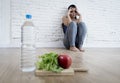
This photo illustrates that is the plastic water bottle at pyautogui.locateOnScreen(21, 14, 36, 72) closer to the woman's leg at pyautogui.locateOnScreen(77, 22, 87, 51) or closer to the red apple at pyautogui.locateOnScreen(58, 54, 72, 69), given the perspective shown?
the red apple at pyautogui.locateOnScreen(58, 54, 72, 69)

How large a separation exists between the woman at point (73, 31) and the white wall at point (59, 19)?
0.71 feet

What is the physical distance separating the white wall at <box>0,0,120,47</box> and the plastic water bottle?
2.23m

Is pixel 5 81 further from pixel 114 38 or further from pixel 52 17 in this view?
pixel 114 38

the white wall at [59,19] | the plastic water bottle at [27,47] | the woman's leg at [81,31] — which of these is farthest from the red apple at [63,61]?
the white wall at [59,19]

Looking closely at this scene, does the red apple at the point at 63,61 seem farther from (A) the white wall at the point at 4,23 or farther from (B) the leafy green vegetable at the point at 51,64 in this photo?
(A) the white wall at the point at 4,23

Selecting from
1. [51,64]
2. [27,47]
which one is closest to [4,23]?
[27,47]

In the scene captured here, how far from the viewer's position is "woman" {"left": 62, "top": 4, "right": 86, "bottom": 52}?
9.18 feet

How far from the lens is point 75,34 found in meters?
2.85

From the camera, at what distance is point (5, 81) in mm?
878

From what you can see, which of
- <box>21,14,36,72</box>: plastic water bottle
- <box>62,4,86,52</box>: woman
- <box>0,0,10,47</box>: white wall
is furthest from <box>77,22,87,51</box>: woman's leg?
<box>21,14,36,72</box>: plastic water bottle

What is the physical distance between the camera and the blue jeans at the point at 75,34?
2.80 m

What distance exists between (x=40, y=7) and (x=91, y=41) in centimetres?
118

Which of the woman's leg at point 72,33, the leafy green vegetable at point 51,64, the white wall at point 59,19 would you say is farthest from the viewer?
the white wall at point 59,19

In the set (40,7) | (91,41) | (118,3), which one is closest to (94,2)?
(118,3)
